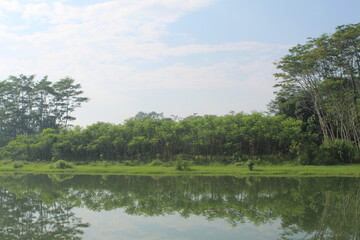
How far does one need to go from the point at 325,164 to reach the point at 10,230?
77.6 ft

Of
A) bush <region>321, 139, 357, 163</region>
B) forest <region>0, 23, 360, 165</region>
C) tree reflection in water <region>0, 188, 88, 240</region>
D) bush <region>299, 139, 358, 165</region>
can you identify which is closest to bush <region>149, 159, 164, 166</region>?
forest <region>0, 23, 360, 165</region>

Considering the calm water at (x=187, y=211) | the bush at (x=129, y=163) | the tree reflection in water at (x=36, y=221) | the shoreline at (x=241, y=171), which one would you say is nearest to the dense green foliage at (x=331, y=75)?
the shoreline at (x=241, y=171)

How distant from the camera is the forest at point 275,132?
26.9 meters

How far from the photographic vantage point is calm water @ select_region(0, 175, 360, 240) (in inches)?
371

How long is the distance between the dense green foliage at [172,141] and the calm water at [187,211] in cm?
1243

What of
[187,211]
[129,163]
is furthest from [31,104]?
[187,211]

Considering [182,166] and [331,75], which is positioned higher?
[331,75]

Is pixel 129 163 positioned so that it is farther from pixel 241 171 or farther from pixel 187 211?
pixel 187 211

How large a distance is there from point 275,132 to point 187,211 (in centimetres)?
2041

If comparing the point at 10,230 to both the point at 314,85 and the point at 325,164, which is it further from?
the point at 314,85

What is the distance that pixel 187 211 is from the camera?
12.2m

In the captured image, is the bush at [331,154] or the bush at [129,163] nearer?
the bush at [331,154]

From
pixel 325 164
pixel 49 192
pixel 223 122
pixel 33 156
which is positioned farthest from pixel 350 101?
pixel 33 156

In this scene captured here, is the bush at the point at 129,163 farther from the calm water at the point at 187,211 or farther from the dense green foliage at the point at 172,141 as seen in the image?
the calm water at the point at 187,211
